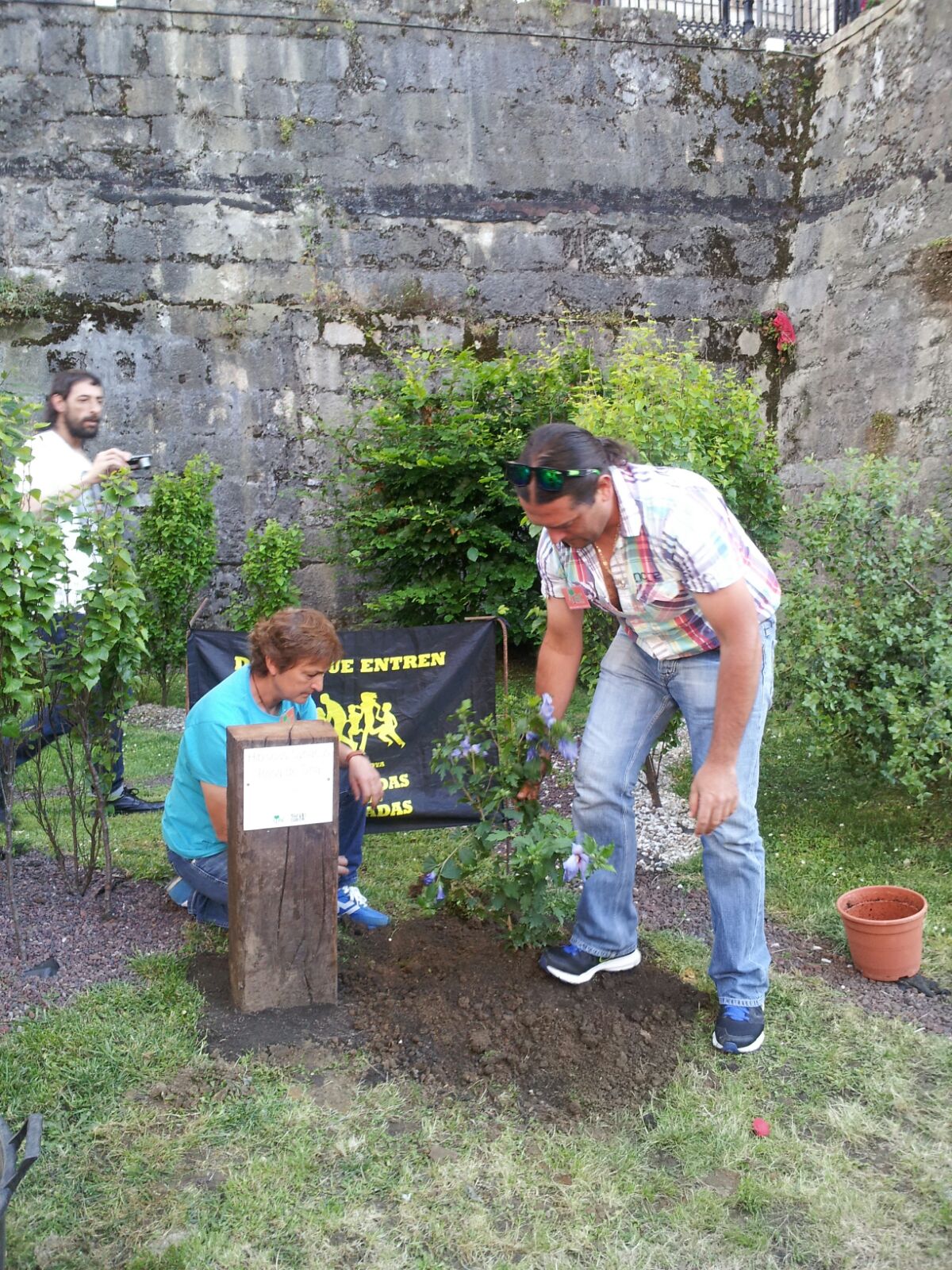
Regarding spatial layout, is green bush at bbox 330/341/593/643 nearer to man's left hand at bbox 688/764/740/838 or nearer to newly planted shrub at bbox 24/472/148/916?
newly planted shrub at bbox 24/472/148/916

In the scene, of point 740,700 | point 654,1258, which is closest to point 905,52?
point 740,700

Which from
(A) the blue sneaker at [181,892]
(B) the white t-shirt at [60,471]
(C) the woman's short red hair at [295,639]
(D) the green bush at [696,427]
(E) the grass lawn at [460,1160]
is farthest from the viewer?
(D) the green bush at [696,427]

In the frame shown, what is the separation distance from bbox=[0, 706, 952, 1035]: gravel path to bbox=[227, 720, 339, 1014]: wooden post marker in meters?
0.62

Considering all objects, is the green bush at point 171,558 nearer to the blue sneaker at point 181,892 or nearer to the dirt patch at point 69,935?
the dirt patch at point 69,935

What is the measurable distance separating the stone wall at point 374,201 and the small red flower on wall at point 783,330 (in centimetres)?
→ 12

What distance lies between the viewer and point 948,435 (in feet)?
22.0

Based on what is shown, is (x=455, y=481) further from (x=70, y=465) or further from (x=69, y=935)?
(x=69, y=935)

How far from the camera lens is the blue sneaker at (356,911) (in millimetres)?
3793

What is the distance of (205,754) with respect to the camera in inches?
128

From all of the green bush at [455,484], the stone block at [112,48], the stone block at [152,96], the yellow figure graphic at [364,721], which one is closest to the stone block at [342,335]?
the green bush at [455,484]

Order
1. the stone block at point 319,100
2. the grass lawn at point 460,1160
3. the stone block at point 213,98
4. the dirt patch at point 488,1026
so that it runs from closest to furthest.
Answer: the grass lawn at point 460,1160, the dirt patch at point 488,1026, the stone block at point 213,98, the stone block at point 319,100

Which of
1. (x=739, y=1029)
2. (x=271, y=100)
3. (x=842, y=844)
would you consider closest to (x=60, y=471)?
(x=739, y=1029)

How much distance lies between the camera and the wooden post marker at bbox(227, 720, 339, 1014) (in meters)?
3.03

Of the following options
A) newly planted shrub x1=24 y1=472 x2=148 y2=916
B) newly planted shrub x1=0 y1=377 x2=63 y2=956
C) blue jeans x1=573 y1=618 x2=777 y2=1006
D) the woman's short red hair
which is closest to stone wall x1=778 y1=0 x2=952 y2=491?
blue jeans x1=573 y1=618 x2=777 y2=1006
